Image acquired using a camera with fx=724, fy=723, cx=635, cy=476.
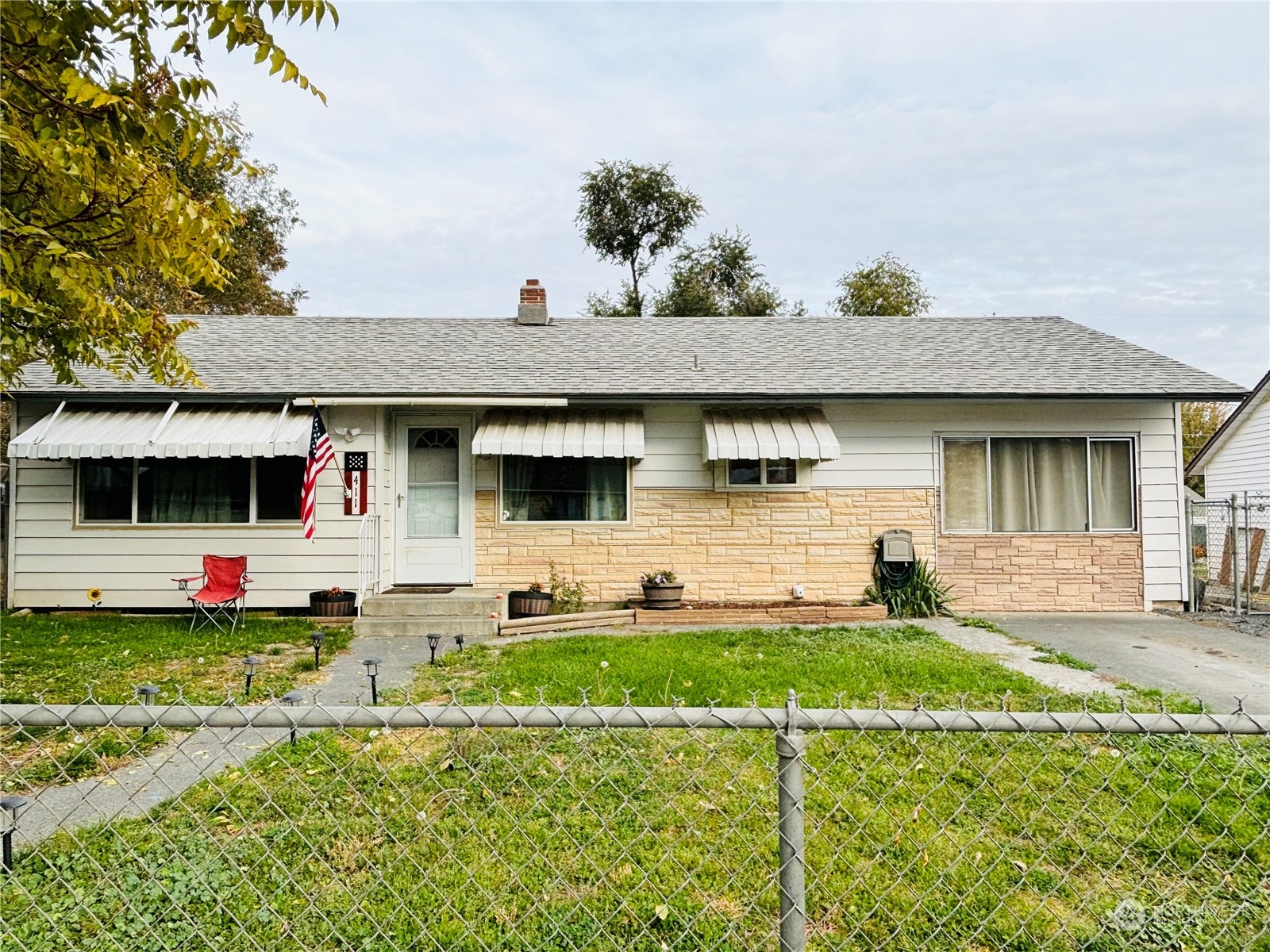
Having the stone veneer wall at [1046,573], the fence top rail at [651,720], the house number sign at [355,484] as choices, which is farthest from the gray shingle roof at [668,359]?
the fence top rail at [651,720]

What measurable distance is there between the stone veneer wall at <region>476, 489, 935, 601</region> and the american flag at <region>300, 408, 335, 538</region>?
2.29 meters

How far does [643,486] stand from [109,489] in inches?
305

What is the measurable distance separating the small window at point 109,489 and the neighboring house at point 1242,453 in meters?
22.1

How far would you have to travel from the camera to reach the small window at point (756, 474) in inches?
420

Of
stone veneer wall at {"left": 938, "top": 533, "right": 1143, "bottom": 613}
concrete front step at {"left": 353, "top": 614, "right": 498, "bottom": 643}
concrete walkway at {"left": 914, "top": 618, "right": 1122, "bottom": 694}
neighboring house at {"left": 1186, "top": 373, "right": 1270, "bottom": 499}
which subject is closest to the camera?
concrete walkway at {"left": 914, "top": 618, "right": 1122, "bottom": 694}

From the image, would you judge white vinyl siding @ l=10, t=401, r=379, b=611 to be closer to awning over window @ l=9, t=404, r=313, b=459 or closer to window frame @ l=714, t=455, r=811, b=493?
awning over window @ l=9, t=404, r=313, b=459

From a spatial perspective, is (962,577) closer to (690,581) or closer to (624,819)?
(690,581)

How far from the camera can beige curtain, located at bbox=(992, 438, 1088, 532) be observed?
35.2 ft

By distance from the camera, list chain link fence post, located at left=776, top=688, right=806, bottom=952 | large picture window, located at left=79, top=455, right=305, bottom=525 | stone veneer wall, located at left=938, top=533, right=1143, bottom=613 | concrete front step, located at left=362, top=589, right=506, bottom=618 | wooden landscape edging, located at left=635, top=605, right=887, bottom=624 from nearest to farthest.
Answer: chain link fence post, located at left=776, top=688, right=806, bottom=952, concrete front step, located at left=362, top=589, right=506, bottom=618, wooden landscape edging, located at left=635, top=605, right=887, bottom=624, large picture window, located at left=79, top=455, right=305, bottom=525, stone veneer wall, located at left=938, top=533, right=1143, bottom=613

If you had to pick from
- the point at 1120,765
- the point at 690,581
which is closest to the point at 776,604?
the point at 690,581

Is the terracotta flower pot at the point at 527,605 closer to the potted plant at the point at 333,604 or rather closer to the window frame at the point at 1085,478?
the potted plant at the point at 333,604

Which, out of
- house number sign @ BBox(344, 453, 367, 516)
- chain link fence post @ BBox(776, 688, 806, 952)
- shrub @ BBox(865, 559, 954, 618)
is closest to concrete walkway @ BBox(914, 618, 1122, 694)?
shrub @ BBox(865, 559, 954, 618)

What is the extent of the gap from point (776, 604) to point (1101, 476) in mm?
5240

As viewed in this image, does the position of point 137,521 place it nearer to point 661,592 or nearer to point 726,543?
point 661,592
